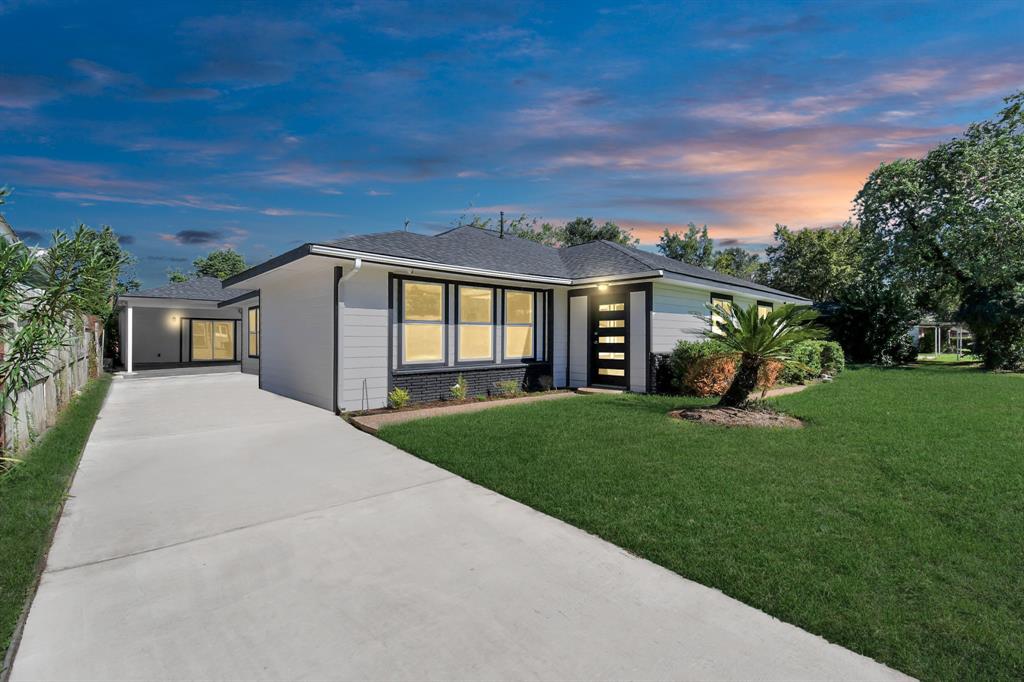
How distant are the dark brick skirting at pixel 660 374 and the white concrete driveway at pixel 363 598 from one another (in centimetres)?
684

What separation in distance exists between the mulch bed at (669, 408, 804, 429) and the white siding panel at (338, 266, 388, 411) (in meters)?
5.29

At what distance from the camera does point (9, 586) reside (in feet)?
8.95

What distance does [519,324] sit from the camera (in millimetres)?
10992

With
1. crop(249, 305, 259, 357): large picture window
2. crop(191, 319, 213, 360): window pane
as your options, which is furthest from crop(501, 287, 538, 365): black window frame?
crop(191, 319, 213, 360): window pane

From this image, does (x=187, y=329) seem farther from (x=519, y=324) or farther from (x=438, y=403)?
(x=519, y=324)

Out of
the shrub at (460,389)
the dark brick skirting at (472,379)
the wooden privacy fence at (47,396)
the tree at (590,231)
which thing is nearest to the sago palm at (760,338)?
the dark brick skirting at (472,379)

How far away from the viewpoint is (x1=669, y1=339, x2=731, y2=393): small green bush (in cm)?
999

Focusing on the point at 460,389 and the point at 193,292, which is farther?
the point at 193,292

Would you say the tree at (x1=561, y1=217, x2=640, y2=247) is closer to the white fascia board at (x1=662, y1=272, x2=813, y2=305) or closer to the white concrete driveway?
the white fascia board at (x1=662, y1=272, x2=813, y2=305)

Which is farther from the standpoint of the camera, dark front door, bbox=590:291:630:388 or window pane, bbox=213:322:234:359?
window pane, bbox=213:322:234:359

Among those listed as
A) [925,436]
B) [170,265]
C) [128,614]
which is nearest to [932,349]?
[925,436]

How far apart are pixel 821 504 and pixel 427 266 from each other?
693 cm

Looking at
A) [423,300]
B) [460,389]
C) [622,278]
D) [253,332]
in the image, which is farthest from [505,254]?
[253,332]

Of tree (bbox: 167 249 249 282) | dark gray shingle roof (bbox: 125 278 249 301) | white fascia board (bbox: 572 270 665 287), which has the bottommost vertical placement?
white fascia board (bbox: 572 270 665 287)
